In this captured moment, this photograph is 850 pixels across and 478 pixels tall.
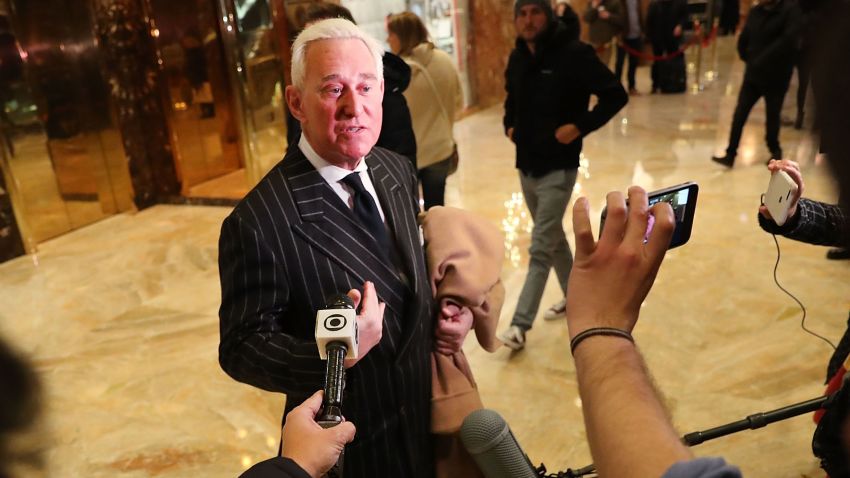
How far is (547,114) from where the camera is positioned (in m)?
3.28

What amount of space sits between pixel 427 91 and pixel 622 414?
3.27 metres

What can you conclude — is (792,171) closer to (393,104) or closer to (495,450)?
(495,450)

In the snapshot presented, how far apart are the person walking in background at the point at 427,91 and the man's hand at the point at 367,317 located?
2640mm

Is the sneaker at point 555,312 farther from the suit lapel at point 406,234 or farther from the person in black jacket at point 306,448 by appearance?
the person in black jacket at point 306,448

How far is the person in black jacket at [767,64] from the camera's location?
5.83m

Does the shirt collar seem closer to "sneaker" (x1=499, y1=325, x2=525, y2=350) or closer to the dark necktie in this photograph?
the dark necktie

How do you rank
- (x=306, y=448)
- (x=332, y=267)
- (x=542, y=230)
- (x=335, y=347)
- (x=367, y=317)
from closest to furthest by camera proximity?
(x=306, y=448) → (x=335, y=347) → (x=367, y=317) → (x=332, y=267) → (x=542, y=230)

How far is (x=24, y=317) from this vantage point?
424cm

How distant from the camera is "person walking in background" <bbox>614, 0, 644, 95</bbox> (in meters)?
10.1

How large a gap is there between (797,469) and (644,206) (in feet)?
7.38

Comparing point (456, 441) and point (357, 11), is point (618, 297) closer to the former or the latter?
point (456, 441)

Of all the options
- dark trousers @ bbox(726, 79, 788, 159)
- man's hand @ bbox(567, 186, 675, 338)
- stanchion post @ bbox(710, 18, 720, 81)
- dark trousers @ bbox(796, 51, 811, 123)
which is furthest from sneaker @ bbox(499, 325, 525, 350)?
stanchion post @ bbox(710, 18, 720, 81)

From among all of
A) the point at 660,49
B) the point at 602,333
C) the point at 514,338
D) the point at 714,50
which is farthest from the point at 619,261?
the point at 714,50

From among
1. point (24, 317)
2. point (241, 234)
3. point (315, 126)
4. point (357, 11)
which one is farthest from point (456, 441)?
point (357, 11)
